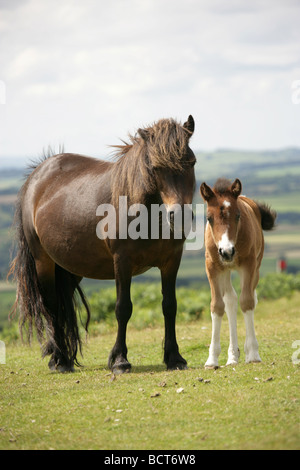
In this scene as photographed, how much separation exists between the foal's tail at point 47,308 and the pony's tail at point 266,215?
3028mm

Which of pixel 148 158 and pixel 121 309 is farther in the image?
pixel 121 309

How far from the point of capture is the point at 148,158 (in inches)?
292

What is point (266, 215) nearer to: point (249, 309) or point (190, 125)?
point (249, 309)

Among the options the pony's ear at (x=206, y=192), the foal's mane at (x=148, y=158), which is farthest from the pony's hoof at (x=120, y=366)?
the pony's ear at (x=206, y=192)

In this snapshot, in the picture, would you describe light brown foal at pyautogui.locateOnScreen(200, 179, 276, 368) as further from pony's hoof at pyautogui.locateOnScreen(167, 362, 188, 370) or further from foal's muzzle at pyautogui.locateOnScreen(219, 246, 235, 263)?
pony's hoof at pyautogui.locateOnScreen(167, 362, 188, 370)

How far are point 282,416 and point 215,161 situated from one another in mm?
185919

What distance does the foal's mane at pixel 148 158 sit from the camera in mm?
7059

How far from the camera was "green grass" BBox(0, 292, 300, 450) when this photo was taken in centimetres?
515

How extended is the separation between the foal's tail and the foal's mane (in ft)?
7.28

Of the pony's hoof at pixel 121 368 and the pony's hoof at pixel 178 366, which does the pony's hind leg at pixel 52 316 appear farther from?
the pony's hoof at pixel 178 366

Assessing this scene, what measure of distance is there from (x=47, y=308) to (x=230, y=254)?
3513 millimetres

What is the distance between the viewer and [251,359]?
301 inches

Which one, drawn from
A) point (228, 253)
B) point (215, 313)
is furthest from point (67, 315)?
point (228, 253)

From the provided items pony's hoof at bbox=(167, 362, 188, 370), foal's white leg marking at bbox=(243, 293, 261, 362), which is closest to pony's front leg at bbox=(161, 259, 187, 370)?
pony's hoof at bbox=(167, 362, 188, 370)
